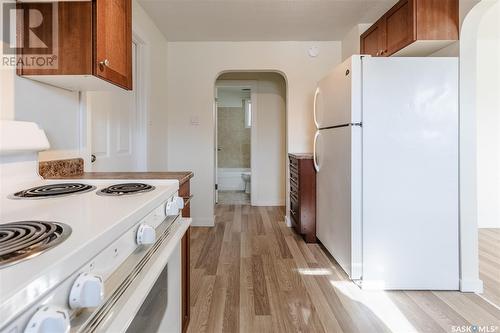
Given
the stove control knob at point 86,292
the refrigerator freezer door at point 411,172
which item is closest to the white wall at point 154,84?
the refrigerator freezer door at point 411,172

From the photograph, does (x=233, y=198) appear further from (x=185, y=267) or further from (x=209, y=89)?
(x=185, y=267)

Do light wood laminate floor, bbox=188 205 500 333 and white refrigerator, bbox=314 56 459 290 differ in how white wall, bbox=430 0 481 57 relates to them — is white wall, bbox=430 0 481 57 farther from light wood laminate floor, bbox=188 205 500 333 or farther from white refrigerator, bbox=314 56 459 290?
light wood laminate floor, bbox=188 205 500 333

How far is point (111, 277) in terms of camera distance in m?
0.64

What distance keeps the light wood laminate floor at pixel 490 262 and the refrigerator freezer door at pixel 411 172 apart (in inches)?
9.2

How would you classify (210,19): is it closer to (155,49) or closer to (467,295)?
(155,49)

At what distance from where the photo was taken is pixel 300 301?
1939 mm

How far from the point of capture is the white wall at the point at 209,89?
3750 millimetres

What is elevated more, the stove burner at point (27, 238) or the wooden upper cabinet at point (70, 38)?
the wooden upper cabinet at point (70, 38)

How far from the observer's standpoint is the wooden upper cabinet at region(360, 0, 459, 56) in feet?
6.96

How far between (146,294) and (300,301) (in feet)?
4.78

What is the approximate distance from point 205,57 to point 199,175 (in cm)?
152

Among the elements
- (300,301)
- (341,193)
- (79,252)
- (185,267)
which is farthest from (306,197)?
(79,252)

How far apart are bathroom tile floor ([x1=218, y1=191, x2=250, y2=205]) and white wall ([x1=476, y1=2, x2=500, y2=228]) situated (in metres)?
3.37

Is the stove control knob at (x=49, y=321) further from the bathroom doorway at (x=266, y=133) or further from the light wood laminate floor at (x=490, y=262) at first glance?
the bathroom doorway at (x=266, y=133)
